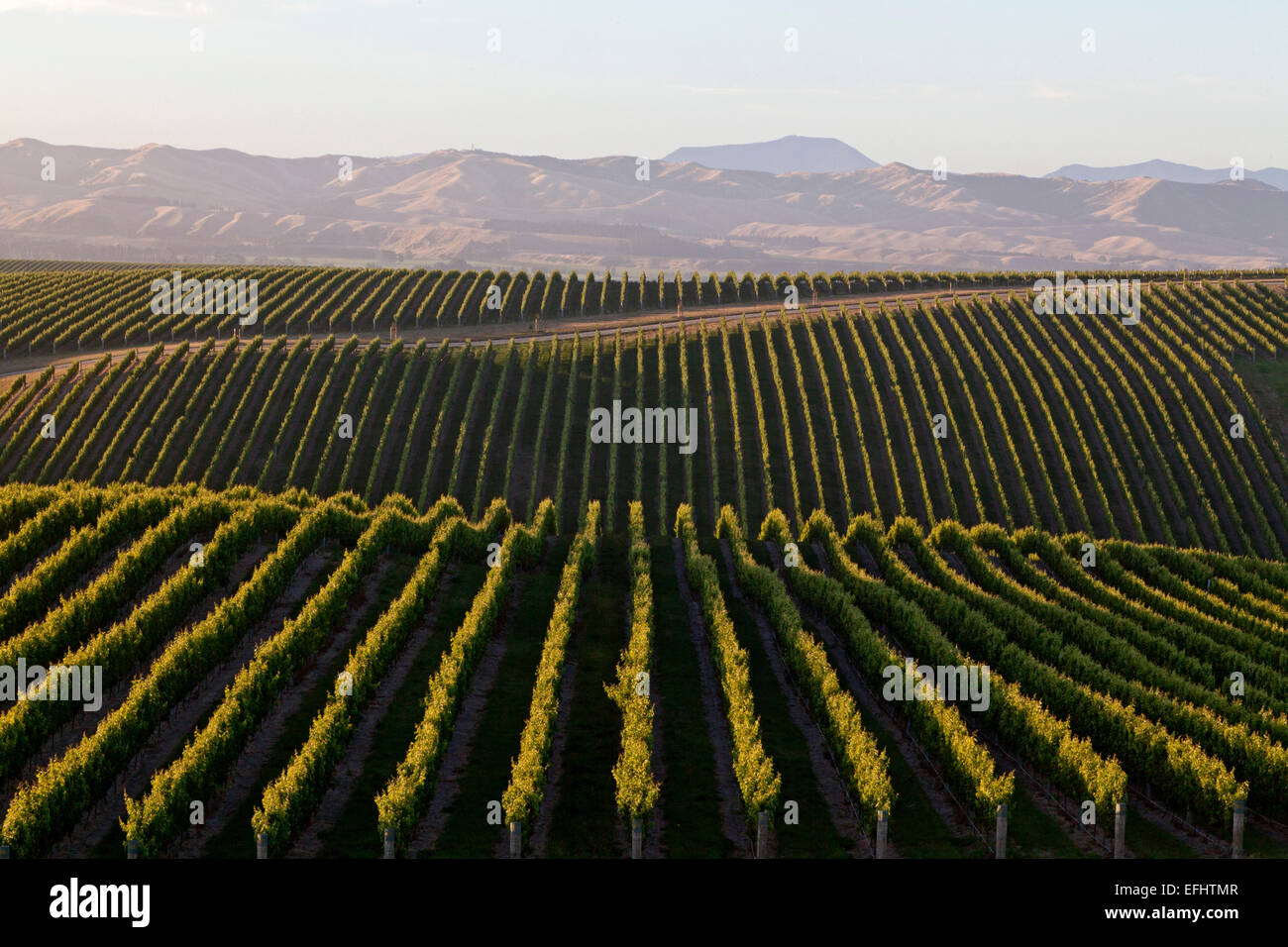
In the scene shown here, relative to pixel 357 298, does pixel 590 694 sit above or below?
below

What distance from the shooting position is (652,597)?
4538 cm

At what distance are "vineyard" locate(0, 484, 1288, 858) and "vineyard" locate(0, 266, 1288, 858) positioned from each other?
154 millimetres

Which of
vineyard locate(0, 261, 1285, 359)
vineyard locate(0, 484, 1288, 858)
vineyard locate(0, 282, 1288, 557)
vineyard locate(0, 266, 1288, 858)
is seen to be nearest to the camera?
vineyard locate(0, 484, 1288, 858)

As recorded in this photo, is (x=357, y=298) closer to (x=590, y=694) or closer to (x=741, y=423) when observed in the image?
(x=741, y=423)

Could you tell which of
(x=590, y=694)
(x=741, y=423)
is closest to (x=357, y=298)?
(x=741, y=423)

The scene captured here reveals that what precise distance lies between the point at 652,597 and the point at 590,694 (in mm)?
9856

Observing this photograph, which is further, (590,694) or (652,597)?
(652,597)

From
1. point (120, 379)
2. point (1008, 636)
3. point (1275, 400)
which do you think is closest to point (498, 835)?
point (1008, 636)

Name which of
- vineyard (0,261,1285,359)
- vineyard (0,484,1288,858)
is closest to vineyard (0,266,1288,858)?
vineyard (0,484,1288,858)

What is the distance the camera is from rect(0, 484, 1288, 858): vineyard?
88.6 ft

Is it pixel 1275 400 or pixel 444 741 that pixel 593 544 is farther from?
pixel 1275 400

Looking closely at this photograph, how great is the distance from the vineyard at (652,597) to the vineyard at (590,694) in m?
0.15

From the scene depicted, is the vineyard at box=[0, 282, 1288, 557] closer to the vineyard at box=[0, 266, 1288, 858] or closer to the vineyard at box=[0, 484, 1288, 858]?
the vineyard at box=[0, 266, 1288, 858]
